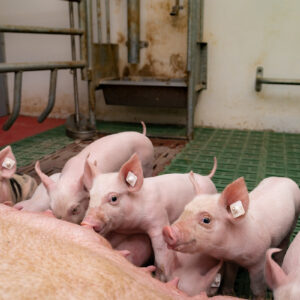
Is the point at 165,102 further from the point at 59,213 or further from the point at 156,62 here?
the point at 59,213

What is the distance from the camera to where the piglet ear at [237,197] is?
145 centimetres

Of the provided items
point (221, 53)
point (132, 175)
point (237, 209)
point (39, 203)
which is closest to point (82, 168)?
point (39, 203)

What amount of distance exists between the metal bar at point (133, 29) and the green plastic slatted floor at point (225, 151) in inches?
34.0

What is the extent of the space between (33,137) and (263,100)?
266 cm

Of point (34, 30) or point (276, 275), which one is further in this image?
point (34, 30)

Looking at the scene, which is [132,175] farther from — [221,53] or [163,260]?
[221,53]

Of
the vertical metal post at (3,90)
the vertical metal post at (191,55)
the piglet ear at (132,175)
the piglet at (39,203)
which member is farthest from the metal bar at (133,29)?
the piglet ear at (132,175)

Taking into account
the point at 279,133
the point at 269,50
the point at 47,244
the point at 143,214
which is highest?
the point at 269,50

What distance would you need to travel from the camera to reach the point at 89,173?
179 cm

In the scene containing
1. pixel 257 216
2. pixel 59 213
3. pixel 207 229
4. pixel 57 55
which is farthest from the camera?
pixel 57 55

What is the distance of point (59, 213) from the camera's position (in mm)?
1809

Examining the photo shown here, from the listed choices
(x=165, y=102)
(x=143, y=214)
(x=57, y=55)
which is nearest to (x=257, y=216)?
(x=143, y=214)

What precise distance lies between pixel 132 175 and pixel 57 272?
890 millimetres

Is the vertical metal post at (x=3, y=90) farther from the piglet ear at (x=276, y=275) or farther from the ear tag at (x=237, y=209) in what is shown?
the piglet ear at (x=276, y=275)
